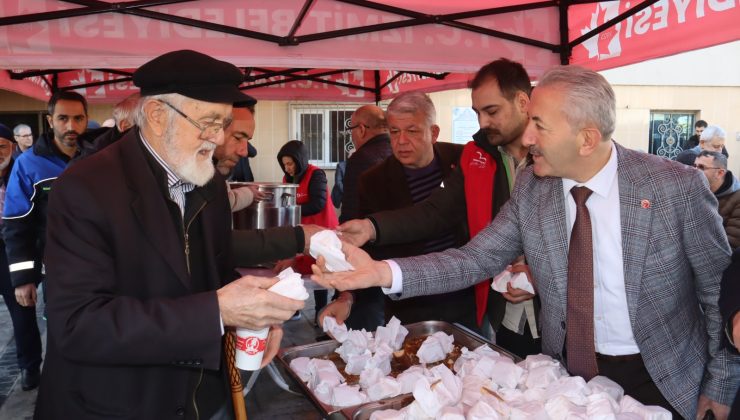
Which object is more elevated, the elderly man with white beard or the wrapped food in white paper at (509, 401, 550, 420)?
the elderly man with white beard

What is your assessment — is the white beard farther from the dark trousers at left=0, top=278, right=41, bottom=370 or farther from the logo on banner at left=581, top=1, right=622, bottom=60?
the dark trousers at left=0, top=278, right=41, bottom=370

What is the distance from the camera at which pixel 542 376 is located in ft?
5.72

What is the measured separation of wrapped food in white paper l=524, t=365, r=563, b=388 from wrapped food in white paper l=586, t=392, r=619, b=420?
6.2 inches

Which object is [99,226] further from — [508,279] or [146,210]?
[508,279]

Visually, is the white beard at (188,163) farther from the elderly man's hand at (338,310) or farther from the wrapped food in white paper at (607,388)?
the wrapped food in white paper at (607,388)

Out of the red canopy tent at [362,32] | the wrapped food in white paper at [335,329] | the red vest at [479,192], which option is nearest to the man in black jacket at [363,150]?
the red canopy tent at [362,32]

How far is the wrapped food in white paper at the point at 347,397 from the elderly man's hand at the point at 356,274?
38 cm

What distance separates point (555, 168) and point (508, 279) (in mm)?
645

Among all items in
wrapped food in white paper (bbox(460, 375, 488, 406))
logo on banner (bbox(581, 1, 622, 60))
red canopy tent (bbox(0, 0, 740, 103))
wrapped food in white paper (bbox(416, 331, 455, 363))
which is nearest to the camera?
wrapped food in white paper (bbox(460, 375, 488, 406))

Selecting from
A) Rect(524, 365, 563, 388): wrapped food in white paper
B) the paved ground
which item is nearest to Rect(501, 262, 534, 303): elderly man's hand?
Rect(524, 365, 563, 388): wrapped food in white paper

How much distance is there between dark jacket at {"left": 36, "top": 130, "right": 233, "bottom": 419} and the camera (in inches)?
56.6

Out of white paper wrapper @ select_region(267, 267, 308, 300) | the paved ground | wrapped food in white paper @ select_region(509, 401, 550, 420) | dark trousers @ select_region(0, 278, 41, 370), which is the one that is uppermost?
white paper wrapper @ select_region(267, 267, 308, 300)

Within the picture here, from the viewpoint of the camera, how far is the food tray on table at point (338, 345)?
1.72 metres

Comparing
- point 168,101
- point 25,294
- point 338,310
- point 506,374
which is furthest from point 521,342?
point 25,294
